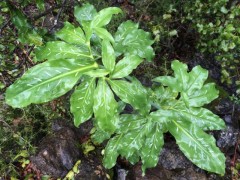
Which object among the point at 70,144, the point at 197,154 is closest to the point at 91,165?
the point at 70,144

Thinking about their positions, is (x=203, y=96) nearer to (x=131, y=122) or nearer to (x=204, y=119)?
(x=204, y=119)

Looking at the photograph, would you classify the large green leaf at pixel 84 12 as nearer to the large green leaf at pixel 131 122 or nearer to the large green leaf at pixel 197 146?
the large green leaf at pixel 131 122

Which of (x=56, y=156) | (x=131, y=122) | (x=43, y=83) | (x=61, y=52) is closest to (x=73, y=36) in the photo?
(x=61, y=52)

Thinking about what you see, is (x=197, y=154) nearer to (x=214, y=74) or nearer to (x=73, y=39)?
(x=73, y=39)

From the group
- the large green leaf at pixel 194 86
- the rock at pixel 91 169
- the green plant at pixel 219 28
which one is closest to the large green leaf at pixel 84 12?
the large green leaf at pixel 194 86

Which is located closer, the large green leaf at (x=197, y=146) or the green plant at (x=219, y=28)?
the large green leaf at (x=197, y=146)

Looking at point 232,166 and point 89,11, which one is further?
point 232,166

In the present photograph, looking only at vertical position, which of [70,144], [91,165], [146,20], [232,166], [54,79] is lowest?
[232,166]
